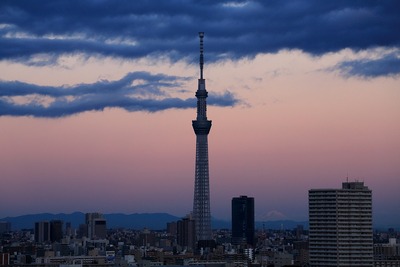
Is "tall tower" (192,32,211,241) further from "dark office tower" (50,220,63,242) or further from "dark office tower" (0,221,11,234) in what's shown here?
"dark office tower" (0,221,11,234)

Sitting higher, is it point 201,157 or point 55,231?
point 201,157

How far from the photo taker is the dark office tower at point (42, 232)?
15825cm

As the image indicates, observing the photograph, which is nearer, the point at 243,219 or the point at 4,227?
the point at 243,219

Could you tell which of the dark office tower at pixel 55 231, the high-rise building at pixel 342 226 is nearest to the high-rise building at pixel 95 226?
the dark office tower at pixel 55 231

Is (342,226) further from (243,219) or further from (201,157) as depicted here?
(243,219)

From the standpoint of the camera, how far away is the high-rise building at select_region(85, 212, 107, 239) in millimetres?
167625

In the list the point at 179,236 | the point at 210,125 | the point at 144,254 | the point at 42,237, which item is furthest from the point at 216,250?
the point at 42,237

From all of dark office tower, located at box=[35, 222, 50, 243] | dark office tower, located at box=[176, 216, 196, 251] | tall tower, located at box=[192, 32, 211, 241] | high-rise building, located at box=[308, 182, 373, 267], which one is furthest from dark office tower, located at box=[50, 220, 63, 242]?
high-rise building, located at box=[308, 182, 373, 267]

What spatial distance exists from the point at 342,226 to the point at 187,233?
8289 cm

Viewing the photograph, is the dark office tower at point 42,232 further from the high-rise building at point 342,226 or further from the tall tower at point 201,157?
A: the high-rise building at point 342,226

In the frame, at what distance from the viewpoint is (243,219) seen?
15500 centimetres

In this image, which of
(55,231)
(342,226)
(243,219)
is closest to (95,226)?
(55,231)

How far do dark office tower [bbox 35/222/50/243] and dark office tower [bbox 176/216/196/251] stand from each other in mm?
19286

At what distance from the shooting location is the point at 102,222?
569 feet
